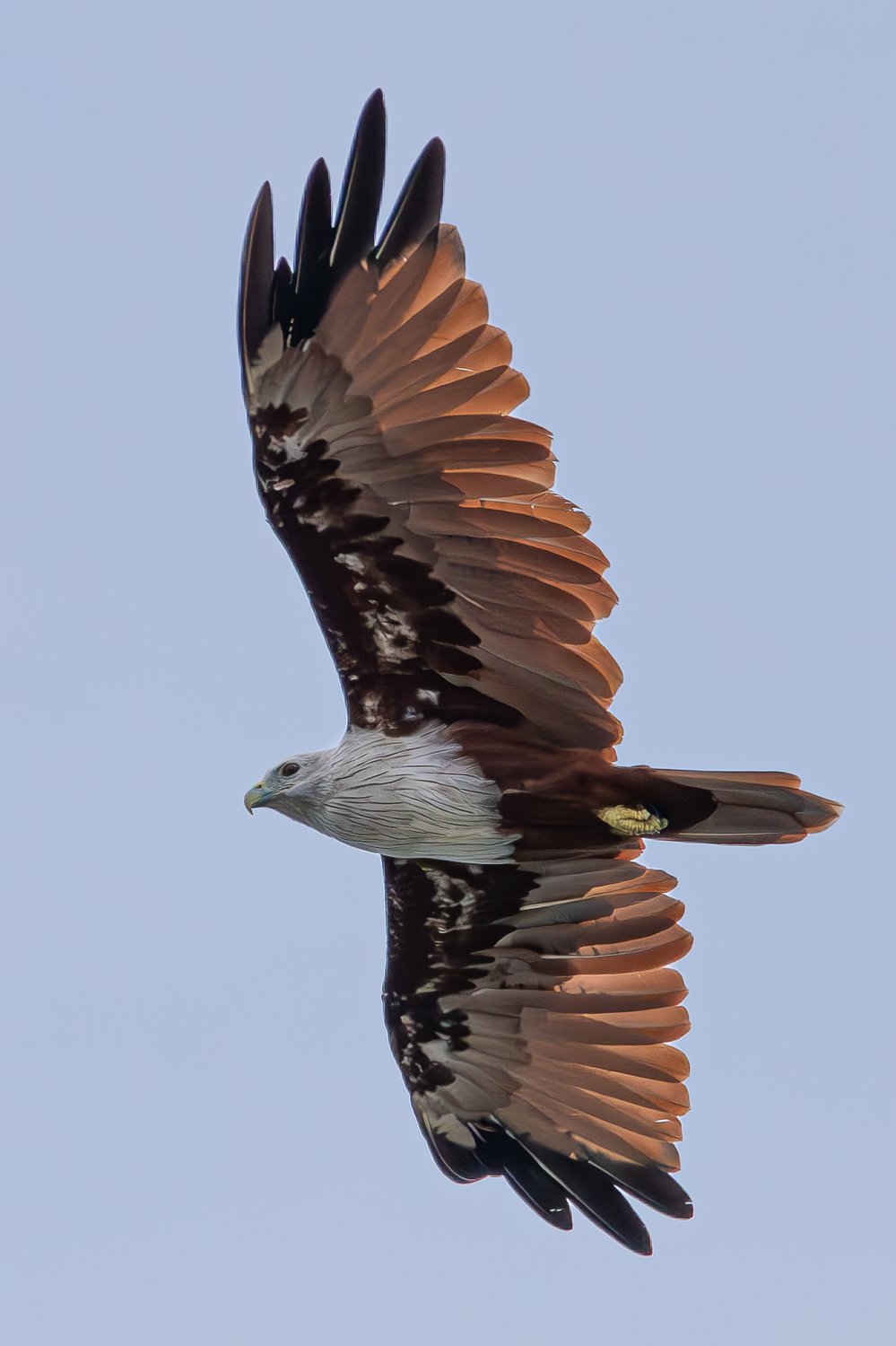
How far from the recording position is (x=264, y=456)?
10.4 metres

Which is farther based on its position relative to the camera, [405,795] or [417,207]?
[405,795]

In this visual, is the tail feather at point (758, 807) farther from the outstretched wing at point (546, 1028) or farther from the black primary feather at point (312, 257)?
the black primary feather at point (312, 257)

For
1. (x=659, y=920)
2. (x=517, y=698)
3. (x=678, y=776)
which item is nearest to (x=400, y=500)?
(x=517, y=698)

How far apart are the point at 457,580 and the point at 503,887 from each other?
2315 millimetres

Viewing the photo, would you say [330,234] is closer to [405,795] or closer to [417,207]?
[417,207]

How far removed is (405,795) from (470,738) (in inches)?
20.0

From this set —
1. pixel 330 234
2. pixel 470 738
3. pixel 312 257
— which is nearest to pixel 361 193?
pixel 330 234

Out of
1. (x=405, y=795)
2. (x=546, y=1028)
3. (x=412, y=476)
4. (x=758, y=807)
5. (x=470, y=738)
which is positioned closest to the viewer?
(x=412, y=476)

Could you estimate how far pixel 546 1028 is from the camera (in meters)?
12.4

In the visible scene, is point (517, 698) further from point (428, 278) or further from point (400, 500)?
point (428, 278)

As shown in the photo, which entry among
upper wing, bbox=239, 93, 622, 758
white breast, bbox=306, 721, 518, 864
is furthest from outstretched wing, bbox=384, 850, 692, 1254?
upper wing, bbox=239, 93, 622, 758

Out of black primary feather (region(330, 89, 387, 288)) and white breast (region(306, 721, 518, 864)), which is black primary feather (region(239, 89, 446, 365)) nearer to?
black primary feather (region(330, 89, 387, 288))

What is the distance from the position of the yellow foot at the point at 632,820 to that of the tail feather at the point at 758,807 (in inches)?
8.3

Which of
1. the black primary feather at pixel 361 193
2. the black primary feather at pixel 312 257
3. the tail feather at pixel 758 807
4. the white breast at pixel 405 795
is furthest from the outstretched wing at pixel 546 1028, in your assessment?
the black primary feather at pixel 361 193
